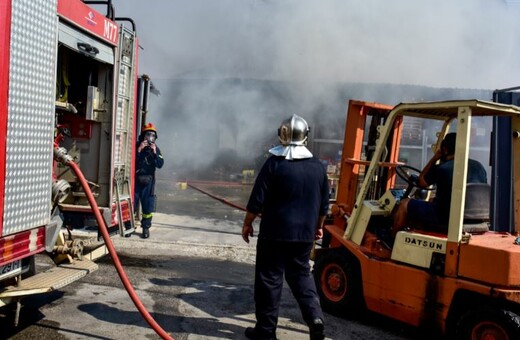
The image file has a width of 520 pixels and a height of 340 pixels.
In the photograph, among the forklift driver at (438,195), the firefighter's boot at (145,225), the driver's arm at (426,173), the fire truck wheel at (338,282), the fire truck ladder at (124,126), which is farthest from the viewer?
the firefighter's boot at (145,225)

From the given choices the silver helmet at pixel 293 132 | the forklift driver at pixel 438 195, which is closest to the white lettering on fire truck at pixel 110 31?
the silver helmet at pixel 293 132

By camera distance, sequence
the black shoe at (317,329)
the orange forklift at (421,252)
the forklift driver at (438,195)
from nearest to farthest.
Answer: the orange forklift at (421,252) → the black shoe at (317,329) → the forklift driver at (438,195)

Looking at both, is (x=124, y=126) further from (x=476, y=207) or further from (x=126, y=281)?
(x=476, y=207)

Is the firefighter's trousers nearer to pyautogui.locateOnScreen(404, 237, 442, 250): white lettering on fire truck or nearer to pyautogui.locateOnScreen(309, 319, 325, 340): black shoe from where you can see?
pyautogui.locateOnScreen(309, 319, 325, 340): black shoe

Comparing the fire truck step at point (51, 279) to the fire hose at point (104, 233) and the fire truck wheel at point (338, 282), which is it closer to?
the fire hose at point (104, 233)

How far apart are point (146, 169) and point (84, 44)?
129 inches

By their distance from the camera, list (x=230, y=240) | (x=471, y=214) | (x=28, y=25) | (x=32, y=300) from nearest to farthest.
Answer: (x=28, y=25), (x=471, y=214), (x=32, y=300), (x=230, y=240)

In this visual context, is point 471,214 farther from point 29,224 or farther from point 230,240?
point 230,240

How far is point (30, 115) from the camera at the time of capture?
294 cm

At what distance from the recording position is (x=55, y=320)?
11.7ft

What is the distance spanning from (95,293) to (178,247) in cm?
210

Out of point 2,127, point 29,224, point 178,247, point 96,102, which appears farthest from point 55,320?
point 178,247

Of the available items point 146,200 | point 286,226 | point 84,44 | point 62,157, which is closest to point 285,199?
point 286,226

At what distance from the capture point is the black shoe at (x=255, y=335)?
3311 millimetres
